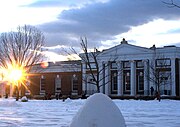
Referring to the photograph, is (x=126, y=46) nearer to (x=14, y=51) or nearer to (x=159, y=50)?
(x=159, y=50)

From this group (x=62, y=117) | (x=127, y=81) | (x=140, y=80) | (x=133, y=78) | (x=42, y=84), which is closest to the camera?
(x=62, y=117)

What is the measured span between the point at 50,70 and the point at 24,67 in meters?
10.7

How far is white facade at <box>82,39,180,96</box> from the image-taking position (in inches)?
2026

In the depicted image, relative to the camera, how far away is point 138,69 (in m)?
55.1

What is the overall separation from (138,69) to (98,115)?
155ft

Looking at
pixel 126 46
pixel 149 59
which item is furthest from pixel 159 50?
pixel 126 46

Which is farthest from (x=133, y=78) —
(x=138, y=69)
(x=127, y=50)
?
(x=127, y=50)

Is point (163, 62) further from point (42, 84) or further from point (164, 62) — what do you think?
point (42, 84)

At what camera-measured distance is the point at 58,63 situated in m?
65.9

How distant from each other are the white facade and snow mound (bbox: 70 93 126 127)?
39761 mm

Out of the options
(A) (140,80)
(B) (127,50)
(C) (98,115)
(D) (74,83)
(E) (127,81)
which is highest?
(B) (127,50)

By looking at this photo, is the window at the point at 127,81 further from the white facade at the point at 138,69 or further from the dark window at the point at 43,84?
the dark window at the point at 43,84

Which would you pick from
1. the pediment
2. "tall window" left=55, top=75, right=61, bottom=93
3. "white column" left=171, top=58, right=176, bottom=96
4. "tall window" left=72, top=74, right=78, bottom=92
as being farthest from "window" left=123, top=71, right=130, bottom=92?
"tall window" left=55, top=75, right=61, bottom=93

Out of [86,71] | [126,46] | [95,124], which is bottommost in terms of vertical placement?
[95,124]
